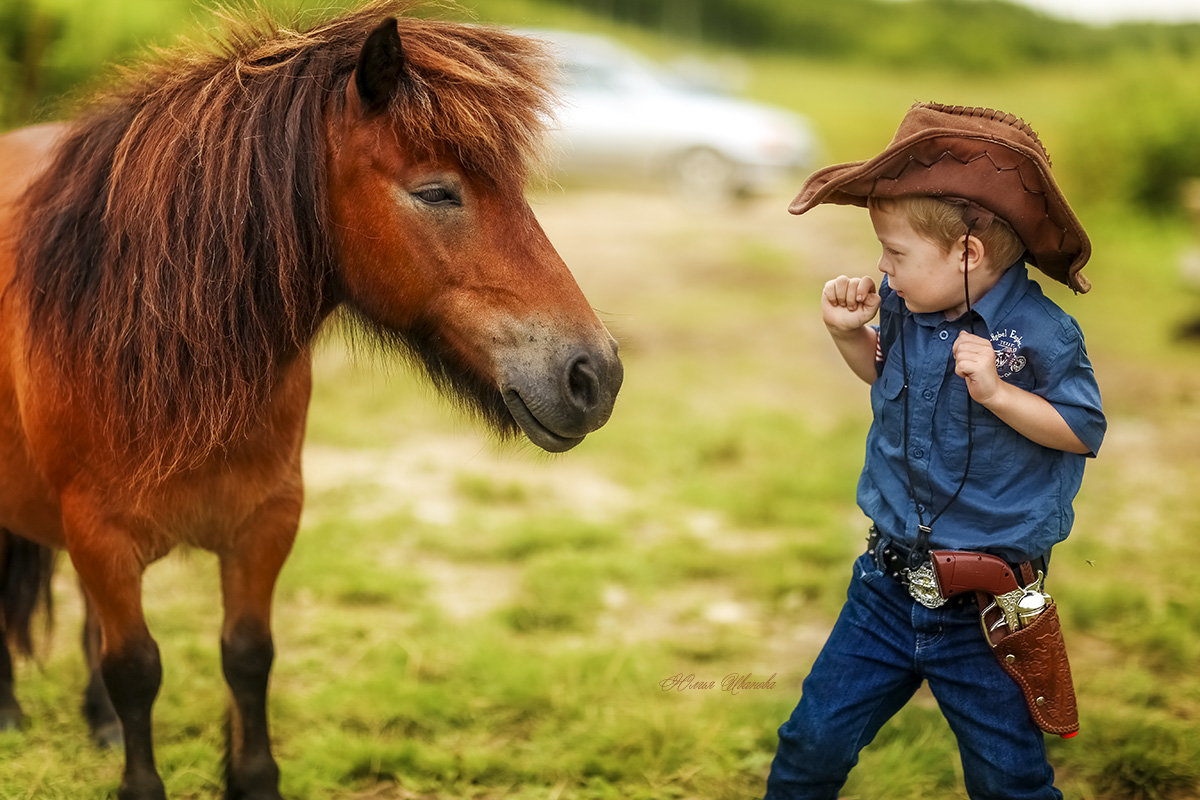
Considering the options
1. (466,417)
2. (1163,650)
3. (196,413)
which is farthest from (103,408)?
(1163,650)

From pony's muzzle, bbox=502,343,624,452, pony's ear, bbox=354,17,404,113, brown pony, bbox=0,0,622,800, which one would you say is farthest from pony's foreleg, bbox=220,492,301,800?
pony's ear, bbox=354,17,404,113

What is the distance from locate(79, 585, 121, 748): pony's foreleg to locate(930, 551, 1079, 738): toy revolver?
7.87 ft

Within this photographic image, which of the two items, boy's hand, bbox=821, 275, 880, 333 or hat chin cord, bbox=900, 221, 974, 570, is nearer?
hat chin cord, bbox=900, 221, 974, 570

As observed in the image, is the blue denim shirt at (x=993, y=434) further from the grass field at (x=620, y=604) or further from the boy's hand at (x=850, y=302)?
the grass field at (x=620, y=604)

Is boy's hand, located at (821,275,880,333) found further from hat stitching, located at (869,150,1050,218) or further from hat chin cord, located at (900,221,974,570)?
hat stitching, located at (869,150,1050,218)

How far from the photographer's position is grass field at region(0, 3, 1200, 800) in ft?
9.64

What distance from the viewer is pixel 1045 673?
195 centimetres

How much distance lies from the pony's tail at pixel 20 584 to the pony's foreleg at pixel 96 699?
17cm

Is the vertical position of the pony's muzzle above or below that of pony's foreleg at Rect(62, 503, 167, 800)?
above

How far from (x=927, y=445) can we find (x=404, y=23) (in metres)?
1.40

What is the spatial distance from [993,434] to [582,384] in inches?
31.0

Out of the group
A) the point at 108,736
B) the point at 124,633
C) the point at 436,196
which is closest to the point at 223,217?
the point at 436,196

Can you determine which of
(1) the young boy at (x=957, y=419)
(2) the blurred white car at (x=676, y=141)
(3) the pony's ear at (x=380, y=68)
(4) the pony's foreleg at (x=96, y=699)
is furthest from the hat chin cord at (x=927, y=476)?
(2) the blurred white car at (x=676, y=141)

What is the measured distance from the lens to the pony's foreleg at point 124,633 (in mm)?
2346
